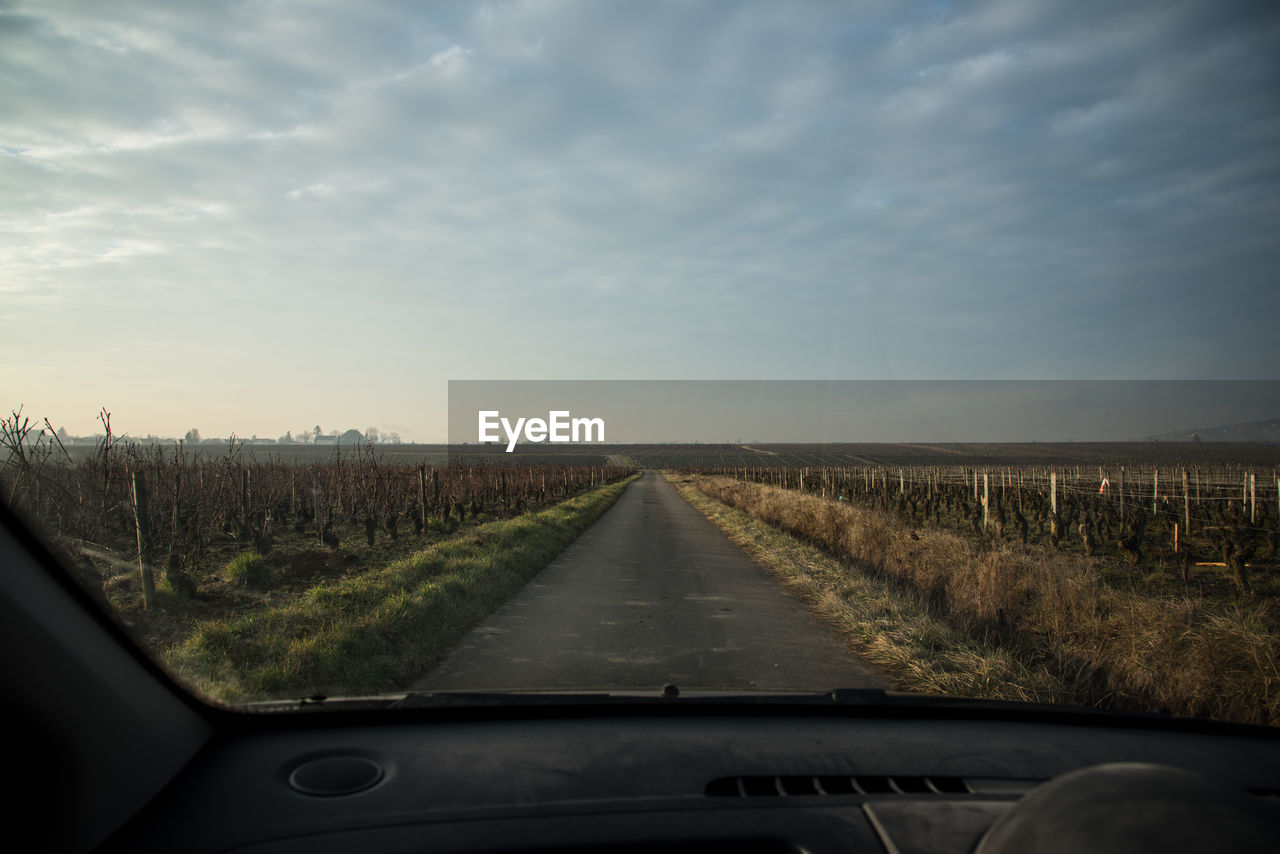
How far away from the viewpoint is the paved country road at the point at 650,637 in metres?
5.30

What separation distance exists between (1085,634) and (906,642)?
1.85m

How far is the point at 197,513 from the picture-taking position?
10781mm

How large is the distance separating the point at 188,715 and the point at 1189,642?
6.82m

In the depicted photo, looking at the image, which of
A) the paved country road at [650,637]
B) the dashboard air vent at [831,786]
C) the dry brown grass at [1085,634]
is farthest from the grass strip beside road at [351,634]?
the dry brown grass at [1085,634]

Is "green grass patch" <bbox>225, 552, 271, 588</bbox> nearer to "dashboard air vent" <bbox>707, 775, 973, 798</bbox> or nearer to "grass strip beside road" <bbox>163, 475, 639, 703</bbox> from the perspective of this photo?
"grass strip beside road" <bbox>163, 475, 639, 703</bbox>

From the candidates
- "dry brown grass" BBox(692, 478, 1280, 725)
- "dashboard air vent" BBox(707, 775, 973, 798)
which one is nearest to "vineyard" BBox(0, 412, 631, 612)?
"dashboard air vent" BBox(707, 775, 973, 798)

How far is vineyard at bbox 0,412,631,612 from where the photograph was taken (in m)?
7.67

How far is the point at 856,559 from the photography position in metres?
12.3

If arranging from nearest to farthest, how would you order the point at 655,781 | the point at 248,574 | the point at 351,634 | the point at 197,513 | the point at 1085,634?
the point at 655,781 < the point at 351,634 < the point at 1085,634 < the point at 248,574 < the point at 197,513

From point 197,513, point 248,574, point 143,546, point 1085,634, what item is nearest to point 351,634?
point 143,546

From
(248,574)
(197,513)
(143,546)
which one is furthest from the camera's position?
(197,513)

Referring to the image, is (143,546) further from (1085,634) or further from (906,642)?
(1085,634)

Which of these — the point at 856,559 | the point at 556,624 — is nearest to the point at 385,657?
the point at 556,624

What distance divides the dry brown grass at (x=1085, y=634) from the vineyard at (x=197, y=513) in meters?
6.34
